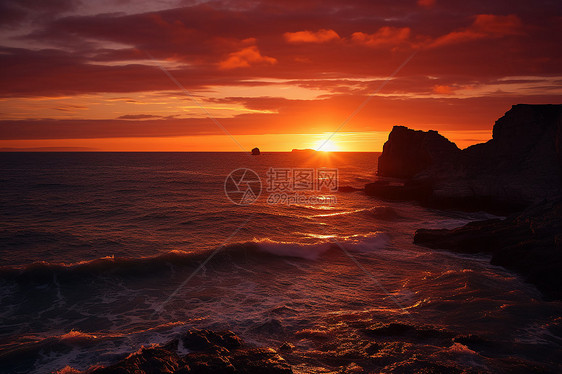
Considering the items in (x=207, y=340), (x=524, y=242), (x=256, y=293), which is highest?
(x=524, y=242)

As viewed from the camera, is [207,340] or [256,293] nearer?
[207,340]

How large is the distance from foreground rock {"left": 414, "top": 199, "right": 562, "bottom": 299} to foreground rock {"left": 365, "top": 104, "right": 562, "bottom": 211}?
486 inches

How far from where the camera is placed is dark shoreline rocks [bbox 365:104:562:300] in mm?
16516

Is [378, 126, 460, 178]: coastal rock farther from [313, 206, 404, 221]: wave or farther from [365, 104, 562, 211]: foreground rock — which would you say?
[313, 206, 404, 221]: wave

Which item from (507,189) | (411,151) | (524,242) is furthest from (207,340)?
(411,151)

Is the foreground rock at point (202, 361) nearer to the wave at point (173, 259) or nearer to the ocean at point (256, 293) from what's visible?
the ocean at point (256, 293)

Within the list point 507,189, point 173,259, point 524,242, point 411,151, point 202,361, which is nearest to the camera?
point 202,361

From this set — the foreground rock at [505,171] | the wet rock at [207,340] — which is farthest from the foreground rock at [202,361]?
the foreground rock at [505,171]

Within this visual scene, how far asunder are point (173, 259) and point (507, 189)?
32.1 metres

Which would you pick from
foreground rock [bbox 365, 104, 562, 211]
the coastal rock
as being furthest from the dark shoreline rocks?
the coastal rock

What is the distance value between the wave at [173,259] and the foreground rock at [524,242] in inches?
191

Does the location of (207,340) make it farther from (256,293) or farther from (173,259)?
(173,259)

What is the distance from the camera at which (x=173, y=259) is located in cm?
1903

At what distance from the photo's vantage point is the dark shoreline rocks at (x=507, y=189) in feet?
54.2
